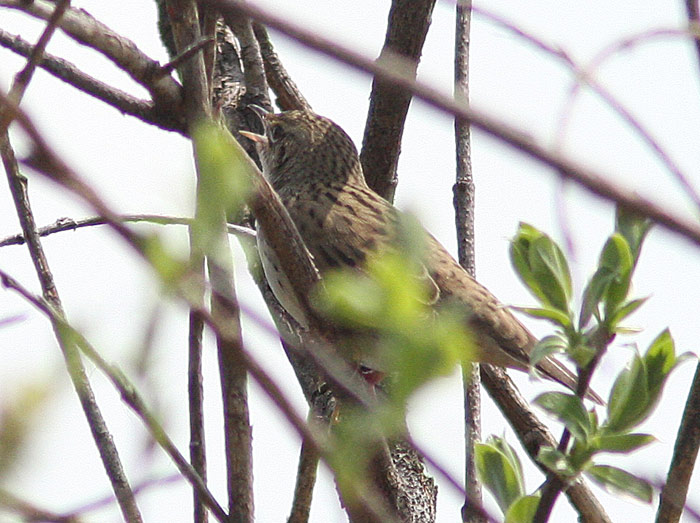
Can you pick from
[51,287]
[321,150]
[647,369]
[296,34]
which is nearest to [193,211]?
[296,34]

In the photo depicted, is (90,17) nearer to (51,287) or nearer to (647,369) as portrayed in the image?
(51,287)

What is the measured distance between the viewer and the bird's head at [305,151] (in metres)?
6.04

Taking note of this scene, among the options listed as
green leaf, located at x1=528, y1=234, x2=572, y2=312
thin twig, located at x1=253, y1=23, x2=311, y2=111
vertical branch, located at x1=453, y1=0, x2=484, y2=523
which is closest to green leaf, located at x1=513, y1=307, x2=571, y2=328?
green leaf, located at x1=528, y1=234, x2=572, y2=312

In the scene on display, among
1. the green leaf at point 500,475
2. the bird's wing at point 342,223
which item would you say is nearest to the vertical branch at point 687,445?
the green leaf at point 500,475

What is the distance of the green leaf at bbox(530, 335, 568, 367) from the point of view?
1706 mm

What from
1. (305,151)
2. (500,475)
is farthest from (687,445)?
(305,151)

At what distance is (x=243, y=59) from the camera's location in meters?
5.16

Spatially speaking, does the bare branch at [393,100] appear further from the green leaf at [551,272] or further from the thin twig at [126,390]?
the thin twig at [126,390]

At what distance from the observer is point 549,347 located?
171 centimetres

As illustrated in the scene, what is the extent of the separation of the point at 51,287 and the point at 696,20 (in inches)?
72.2

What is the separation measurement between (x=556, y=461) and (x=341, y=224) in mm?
3537

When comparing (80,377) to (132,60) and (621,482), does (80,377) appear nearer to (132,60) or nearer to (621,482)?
(132,60)

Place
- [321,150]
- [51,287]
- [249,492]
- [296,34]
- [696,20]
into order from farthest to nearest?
[321,150]
[51,287]
[249,492]
[696,20]
[296,34]

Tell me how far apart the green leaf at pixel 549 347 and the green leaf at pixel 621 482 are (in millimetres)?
233
